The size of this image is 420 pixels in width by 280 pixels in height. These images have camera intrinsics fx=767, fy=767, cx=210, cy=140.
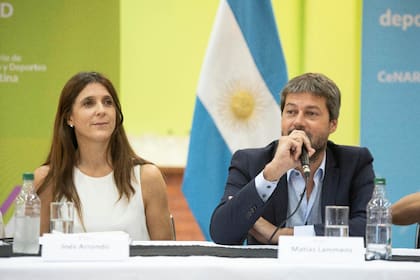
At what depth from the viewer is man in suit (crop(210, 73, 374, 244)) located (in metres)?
3.19

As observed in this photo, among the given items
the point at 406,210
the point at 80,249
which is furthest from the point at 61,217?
the point at 406,210

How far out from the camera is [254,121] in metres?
5.02

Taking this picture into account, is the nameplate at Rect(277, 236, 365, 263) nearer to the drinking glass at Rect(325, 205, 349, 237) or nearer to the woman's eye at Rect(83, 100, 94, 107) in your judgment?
the drinking glass at Rect(325, 205, 349, 237)

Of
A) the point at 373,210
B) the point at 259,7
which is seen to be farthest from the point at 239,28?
the point at 373,210

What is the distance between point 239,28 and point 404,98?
1173mm

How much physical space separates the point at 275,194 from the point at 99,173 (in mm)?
930

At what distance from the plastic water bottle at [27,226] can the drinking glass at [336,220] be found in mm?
988

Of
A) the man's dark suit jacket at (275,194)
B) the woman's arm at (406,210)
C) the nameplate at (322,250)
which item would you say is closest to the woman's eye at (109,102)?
the man's dark suit jacket at (275,194)

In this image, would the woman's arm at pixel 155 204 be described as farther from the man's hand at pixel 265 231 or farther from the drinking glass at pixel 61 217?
the drinking glass at pixel 61 217

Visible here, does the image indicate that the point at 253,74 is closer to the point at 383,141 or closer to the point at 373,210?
the point at 383,141

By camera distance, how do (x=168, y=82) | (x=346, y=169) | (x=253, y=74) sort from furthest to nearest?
(x=168, y=82)
(x=253, y=74)
(x=346, y=169)

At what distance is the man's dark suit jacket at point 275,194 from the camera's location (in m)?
3.03

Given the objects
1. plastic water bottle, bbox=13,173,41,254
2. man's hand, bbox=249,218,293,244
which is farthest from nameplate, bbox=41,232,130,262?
man's hand, bbox=249,218,293,244

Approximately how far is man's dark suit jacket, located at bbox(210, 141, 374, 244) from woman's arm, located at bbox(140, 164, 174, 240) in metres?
0.43
